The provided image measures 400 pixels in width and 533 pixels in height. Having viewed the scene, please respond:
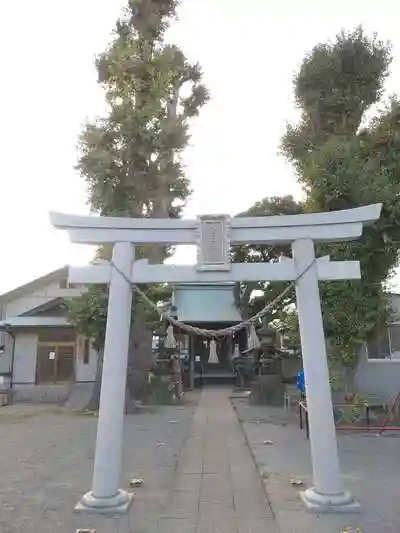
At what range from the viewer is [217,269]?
5691mm

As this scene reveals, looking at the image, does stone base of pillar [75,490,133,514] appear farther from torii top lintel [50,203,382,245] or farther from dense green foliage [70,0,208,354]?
dense green foliage [70,0,208,354]

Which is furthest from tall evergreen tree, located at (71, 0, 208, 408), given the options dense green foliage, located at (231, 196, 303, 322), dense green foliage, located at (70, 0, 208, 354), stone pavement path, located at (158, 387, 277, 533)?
stone pavement path, located at (158, 387, 277, 533)

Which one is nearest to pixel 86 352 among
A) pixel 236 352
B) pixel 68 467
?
pixel 236 352

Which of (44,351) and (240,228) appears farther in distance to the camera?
(44,351)

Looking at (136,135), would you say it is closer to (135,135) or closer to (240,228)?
(135,135)

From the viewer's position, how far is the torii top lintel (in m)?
5.84

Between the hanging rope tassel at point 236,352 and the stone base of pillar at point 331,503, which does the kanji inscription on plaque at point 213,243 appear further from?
the hanging rope tassel at point 236,352

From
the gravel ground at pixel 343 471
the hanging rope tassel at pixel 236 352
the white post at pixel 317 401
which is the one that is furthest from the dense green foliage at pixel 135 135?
the hanging rope tassel at pixel 236 352

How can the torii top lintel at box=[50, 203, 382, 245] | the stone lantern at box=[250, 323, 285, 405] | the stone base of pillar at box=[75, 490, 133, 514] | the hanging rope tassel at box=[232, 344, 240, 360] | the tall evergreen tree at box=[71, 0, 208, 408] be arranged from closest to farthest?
the stone base of pillar at box=[75, 490, 133, 514], the torii top lintel at box=[50, 203, 382, 245], the tall evergreen tree at box=[71, 0, 208, 408], the stone lantern at box=[250, 323, 285, 405], the hanging rope tassel at box=[232, 344, 240, 360]

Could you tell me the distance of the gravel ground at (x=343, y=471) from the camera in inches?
188

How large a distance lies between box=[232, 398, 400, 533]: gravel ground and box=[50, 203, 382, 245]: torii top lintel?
10.7 ft

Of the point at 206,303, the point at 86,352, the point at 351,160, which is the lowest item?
the point at 86,352

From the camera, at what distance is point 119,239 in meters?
5.85

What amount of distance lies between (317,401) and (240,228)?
2362 millimetres
